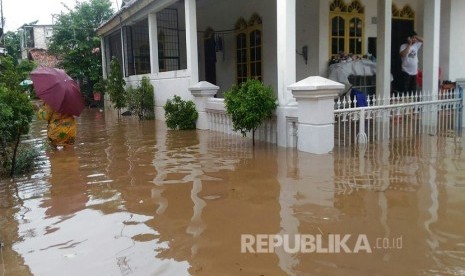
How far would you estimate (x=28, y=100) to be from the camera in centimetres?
709

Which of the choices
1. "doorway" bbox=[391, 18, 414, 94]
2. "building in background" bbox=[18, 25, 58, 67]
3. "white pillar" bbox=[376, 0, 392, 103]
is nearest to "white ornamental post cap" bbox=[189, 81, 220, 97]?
"white pillar" bbox=[376, 0, 392, 103]

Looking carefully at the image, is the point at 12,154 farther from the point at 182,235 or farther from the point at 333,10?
the point at 333,10

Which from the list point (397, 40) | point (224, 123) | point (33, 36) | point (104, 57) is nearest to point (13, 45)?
point (33, 36)

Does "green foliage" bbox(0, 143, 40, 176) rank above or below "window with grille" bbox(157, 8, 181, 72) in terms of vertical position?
below

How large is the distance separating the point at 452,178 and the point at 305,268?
10.8 ft

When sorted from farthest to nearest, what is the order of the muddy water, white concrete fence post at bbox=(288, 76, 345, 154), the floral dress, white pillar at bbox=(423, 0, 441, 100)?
white pillar at bbox=(423, 0, 441, 100) < the floral dress < white concrete fence post at bbox=(288, 76, 345, 154) < the muddy water

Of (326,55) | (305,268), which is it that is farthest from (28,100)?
(326,55)

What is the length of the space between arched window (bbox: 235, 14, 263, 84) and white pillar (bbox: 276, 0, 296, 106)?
551 cm

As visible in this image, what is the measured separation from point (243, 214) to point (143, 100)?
11865 mm

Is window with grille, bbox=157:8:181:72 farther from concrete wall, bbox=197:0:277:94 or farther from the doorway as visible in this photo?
the doorway

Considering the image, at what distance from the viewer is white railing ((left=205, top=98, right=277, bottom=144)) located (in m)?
8.82

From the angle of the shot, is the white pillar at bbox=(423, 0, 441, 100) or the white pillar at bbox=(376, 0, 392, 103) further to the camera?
the white pillar at bbox=(376, 0, 392, 103)

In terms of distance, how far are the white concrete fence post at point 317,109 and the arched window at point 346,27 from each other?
16.7ft

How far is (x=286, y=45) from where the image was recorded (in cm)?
812
